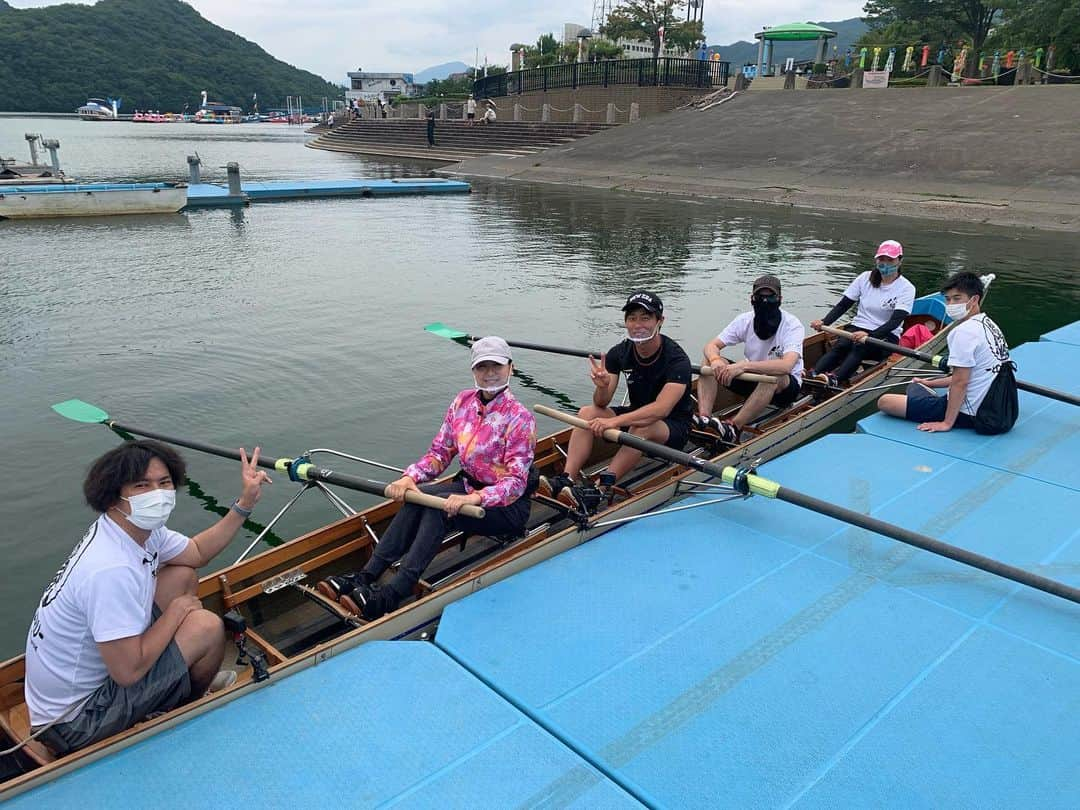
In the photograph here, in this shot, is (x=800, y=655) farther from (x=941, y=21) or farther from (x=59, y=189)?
(x=941, y=21)

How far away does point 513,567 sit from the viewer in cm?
524

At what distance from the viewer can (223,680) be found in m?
4.05

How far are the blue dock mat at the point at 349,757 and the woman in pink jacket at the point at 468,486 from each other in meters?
0.68

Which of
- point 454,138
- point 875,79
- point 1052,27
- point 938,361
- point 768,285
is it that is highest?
point 1052,27

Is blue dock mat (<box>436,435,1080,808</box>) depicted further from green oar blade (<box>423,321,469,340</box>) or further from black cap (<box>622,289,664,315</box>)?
green oar blade (<box>423,321,469,340</box>)

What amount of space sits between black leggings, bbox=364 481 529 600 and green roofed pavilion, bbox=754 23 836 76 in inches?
1851

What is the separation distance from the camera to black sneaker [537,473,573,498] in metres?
6.16

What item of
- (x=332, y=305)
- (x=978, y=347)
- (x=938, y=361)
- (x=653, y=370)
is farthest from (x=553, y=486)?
(x=332, y=305)

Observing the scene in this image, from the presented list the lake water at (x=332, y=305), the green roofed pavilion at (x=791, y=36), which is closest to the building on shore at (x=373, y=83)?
the green roofed pavilion at (x=791, y=36)

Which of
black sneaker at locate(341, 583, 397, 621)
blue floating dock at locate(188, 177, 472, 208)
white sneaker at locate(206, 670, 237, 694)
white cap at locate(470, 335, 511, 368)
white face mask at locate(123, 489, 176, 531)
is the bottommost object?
white sneaker at locate(206, 670, 237, 694)

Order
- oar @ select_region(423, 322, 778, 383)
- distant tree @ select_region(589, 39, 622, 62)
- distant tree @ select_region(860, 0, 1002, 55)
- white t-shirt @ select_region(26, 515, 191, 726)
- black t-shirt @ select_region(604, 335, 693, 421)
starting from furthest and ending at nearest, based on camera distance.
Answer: distant tree @ select_region(589, 39, 622, 62) < distant tree @ select_region(860, 0, 1002, 55) < oar @ select_region(423, 322, 778, 383) < black t-shirt @ select_region(604, 335, 693, 421) < white t-shirt @ select_region(26, 515, 191, 726)

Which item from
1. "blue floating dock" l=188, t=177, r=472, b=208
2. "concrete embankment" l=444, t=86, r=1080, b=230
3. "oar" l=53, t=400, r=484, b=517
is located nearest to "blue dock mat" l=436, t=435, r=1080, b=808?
"oar" l=53, t=400, r=484, b=517

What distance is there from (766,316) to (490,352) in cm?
403

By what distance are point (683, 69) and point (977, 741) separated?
4703 cm
